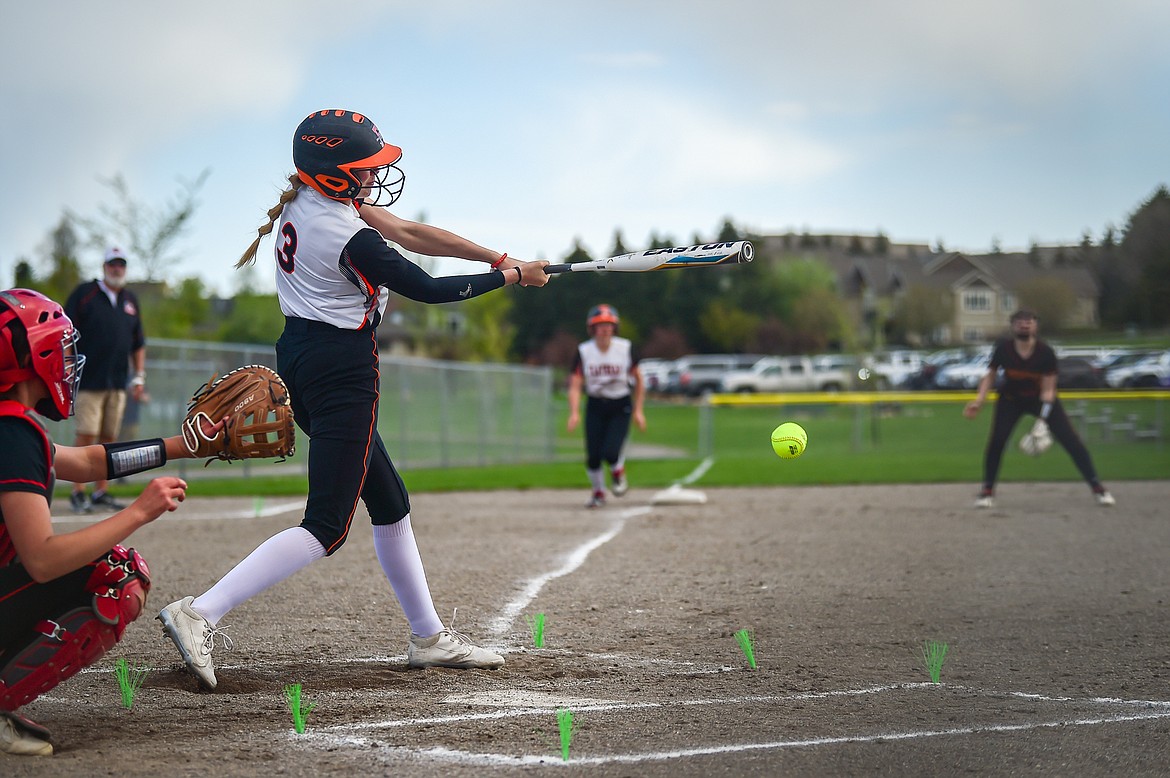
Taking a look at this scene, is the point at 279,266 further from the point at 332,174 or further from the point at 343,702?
the point at 343,702

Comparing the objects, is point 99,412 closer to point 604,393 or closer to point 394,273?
point 604,393

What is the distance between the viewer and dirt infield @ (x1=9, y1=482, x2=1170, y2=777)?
3.63 meters

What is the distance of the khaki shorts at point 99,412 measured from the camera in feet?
36.9

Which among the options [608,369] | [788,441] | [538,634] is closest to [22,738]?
[538,634]

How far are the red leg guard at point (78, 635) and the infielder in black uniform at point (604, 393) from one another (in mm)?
9109

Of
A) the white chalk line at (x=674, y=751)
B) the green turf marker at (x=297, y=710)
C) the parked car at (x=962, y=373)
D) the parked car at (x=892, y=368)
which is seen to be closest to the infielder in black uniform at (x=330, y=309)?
the green turf marker at (x=297, y=710)

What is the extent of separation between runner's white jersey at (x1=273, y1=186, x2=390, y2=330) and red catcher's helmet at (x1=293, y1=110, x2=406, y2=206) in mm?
69

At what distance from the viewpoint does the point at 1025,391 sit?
1238 centimetres

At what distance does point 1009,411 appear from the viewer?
492 inches

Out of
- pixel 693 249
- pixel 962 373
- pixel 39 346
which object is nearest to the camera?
pixel 39 346

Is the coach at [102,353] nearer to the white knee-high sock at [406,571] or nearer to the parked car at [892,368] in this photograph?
the white knee-high sock at [406,571]

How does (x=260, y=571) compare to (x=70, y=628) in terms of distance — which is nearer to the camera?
(x=70, y=628)

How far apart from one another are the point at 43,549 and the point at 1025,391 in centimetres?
1104

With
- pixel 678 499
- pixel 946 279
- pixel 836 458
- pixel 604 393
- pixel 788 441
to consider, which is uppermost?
pixel 946 279
